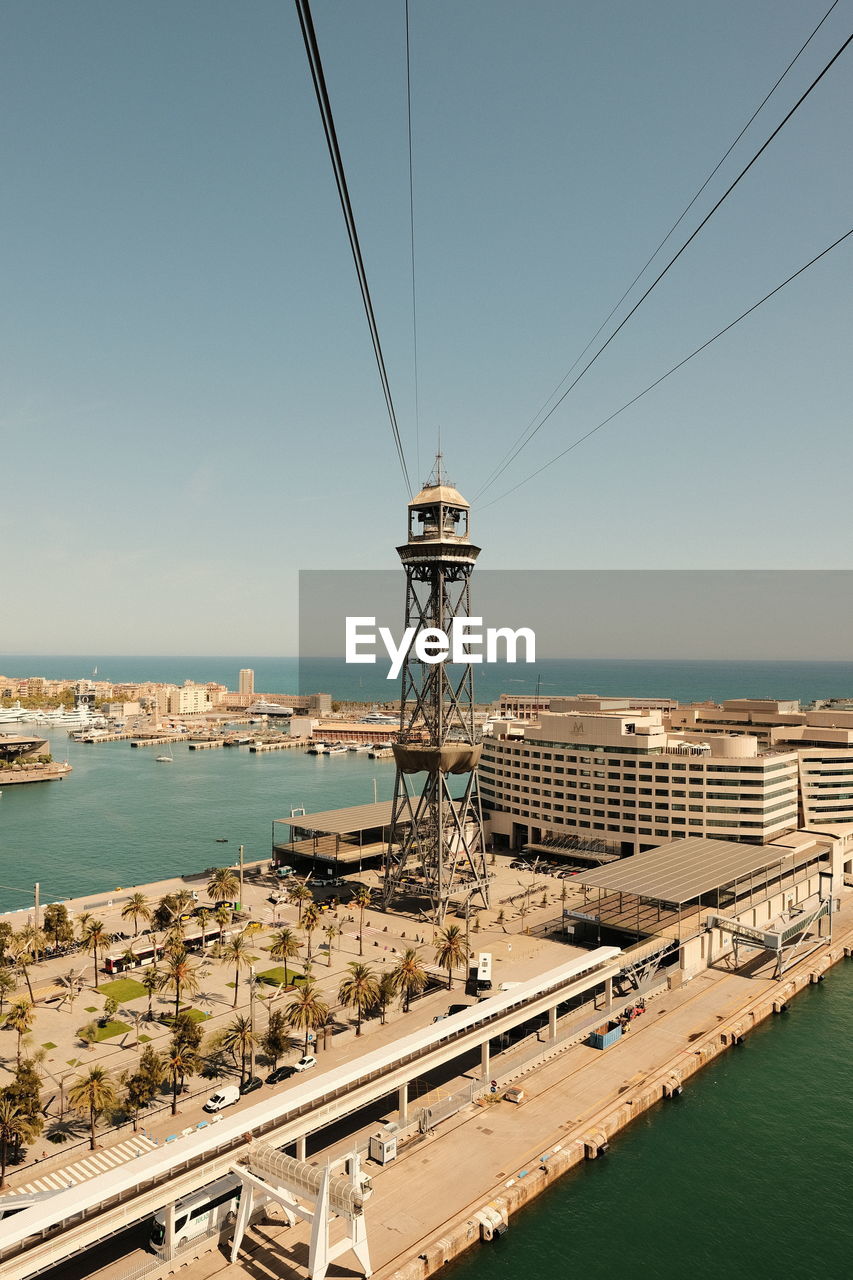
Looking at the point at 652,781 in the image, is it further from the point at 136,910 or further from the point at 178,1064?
the point at 178,1064

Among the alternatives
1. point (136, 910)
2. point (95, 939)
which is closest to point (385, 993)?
point (95, 939)

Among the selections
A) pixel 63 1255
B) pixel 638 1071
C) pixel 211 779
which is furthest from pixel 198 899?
pixel 211 779

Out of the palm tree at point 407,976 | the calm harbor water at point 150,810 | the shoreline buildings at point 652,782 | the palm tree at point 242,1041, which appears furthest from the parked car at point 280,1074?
the shoreline buildings at point 652,782

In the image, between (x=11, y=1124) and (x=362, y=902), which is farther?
(x=362, y=902)

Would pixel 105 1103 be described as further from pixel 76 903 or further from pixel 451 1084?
pixel 76 903

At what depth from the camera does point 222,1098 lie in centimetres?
→ 3117

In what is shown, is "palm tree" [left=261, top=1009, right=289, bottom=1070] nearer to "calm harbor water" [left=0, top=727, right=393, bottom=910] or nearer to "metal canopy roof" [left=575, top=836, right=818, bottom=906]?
"metal canopy roof" [left=575, top=836, right=818, bottom=906]

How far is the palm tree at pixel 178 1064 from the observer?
30750mm

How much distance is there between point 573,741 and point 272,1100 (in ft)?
172

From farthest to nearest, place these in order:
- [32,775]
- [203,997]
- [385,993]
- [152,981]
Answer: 1. [32,775]
2. [203,997]
3. [152,981]
4. [385,993]

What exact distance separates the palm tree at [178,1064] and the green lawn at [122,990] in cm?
1238

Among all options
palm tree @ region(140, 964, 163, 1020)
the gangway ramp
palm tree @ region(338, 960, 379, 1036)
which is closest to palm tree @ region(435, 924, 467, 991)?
palm tree @ region(338, 960, 379, 1036)

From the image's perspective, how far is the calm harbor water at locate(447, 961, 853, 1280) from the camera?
1011 inches

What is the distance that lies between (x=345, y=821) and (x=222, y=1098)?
131 ft
